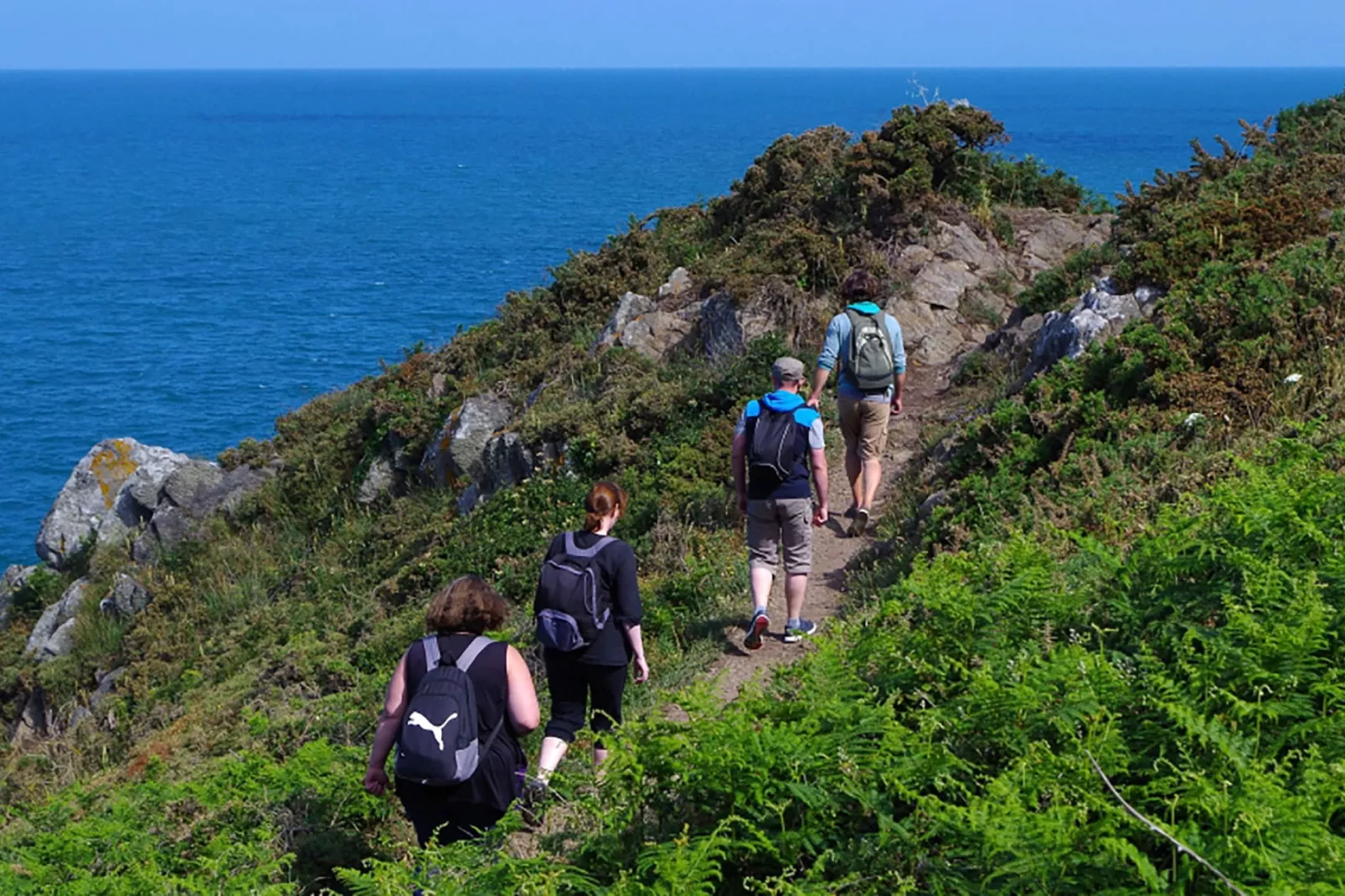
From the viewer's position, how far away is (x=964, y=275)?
714 inches

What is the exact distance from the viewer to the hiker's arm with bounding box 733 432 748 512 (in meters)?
8.55

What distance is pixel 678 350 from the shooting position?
17.6 meters

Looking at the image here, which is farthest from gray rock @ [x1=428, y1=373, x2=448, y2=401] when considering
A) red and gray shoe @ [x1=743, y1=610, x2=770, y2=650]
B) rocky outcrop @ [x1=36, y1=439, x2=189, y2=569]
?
red and gray shoe @ [x1=743, y1=610, x2=770, y2=650]

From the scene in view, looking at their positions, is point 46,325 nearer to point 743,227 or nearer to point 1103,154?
point 743,227

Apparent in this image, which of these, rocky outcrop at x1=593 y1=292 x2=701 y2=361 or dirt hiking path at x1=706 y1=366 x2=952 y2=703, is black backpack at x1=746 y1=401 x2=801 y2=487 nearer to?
dirt hiking path at x1=706 y1=366 x2=952 y2=703

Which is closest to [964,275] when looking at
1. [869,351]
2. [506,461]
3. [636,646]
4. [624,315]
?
[624,315]

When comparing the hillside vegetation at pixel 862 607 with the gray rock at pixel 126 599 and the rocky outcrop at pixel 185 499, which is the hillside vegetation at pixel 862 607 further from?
the rocky outcrop at pixel 185 499

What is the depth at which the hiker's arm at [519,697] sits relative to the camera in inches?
215

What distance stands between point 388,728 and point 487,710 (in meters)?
0.52

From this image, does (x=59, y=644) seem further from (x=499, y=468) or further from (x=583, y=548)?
(x=583, y=548)

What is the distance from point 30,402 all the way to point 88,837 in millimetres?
35362

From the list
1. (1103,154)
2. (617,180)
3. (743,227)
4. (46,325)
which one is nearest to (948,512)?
(743,227)

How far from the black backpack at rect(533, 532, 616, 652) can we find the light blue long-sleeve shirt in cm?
433

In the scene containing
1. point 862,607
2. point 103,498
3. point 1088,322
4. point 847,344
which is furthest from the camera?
point 103,498
